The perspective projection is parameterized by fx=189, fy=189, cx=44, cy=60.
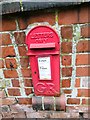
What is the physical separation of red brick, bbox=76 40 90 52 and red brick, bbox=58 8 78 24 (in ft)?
0.42

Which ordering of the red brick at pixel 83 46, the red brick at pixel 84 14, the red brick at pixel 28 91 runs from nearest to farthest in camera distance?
the red brick at pixel 84 14
the red brick at pixel 83 46
the red brick at pixel 28 91

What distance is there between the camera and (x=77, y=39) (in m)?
1.01

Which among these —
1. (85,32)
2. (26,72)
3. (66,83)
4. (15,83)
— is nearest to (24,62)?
(26,72)

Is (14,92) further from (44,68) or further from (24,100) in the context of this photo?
(44,68)

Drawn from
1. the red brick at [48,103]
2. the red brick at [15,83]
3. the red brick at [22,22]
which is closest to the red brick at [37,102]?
the red brick at [48,103]

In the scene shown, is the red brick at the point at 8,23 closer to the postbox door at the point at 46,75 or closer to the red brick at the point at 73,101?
the postbox door at the point at 46,75

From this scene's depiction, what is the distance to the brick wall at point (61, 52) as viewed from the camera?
0.96 metres

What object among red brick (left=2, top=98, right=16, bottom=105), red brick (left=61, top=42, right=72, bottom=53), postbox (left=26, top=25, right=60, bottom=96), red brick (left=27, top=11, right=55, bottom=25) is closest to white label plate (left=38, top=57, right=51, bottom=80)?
postbox (left=26, top=25, right=60, bottom=96)

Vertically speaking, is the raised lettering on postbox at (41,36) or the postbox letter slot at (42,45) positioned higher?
the raised lettering on postbox at (41,36)

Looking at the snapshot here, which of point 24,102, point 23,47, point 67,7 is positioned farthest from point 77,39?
point 24,102

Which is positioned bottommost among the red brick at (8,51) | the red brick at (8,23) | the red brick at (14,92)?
the red brick at (14,92)

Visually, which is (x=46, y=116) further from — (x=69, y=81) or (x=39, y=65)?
(x=39, y=65)

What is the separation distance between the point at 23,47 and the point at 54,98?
0.39 meters

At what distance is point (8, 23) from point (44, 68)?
313mm
